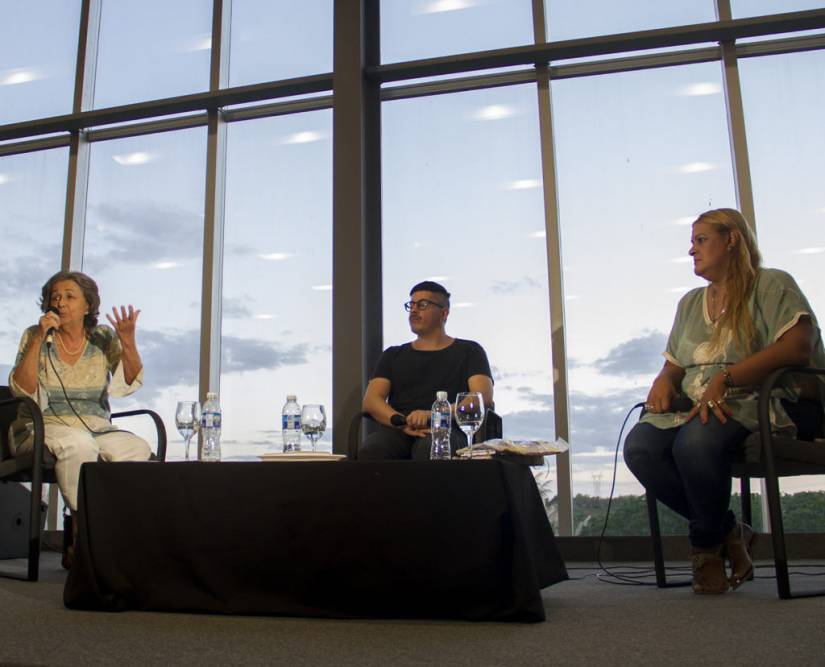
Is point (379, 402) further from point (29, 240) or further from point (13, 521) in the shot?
point (29, 240)

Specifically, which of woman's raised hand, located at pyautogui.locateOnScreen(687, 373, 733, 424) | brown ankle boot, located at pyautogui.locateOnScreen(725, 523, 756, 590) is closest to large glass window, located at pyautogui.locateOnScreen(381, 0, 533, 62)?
woman's raised hand, located at pyautogui.locateOnScreen(687, 373, 733, 424)

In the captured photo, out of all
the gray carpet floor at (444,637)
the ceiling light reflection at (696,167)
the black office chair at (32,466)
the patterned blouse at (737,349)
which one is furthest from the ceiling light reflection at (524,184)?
the black office chair at (32,466)

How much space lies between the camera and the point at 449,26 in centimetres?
413

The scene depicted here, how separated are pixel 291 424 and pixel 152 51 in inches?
120

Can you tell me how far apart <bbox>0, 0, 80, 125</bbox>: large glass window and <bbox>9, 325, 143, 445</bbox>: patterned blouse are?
2111 millimetres

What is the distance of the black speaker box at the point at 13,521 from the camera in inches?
135

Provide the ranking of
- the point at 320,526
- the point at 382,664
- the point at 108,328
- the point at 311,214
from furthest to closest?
the point at 311,214, the point at 108,328, the point at 320,526, the point at 382,664

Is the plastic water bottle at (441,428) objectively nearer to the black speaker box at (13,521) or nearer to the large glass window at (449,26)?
the black speaker box at (13,521)

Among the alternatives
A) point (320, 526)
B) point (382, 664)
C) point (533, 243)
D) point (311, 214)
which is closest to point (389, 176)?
point (311, 214)

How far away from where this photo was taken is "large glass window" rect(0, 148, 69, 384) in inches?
175

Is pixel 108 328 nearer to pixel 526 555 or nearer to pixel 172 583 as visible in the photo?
pixel 172 583

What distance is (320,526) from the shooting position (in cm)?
185

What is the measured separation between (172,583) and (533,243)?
2456 mm

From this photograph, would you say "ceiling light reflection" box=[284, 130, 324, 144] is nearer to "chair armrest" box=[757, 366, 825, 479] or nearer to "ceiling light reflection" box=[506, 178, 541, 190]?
"ceiling light reflection" box=[506, 178, 541, 190]
